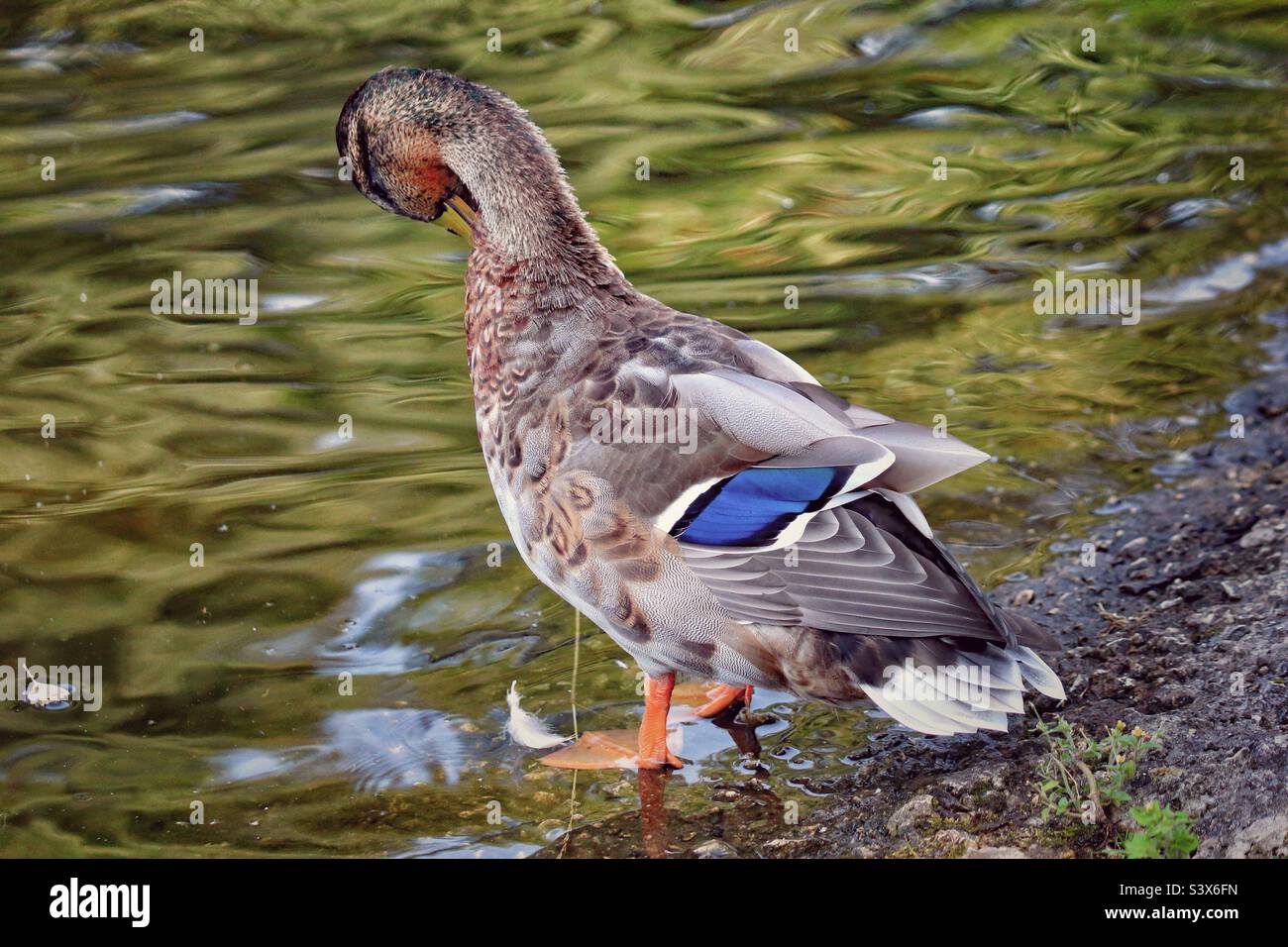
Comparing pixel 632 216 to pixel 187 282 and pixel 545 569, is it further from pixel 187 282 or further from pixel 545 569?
pixel 545 569

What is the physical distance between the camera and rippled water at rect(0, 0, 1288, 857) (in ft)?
14.9

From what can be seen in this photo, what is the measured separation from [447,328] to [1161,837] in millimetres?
4776

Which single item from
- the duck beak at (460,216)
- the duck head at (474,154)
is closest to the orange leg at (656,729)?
the duck head at (474,154)

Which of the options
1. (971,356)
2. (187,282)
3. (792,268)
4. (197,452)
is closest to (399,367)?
(197,452)

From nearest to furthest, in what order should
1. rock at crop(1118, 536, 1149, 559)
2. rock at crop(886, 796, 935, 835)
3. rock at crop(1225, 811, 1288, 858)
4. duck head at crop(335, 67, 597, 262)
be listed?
rock at crop(1225, 811, 1288, 858) → rock at crop(886, 796, 935, 835) → duck head at crop(335, 67, 597, 262) → rock at crop(1118, 536, 1149, 559)

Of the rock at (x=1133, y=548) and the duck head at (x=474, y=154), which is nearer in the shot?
the duck head at (x=474, y=154)

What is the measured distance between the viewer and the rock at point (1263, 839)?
10.6 feet

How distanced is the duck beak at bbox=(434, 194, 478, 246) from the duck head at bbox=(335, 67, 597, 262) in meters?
0.03

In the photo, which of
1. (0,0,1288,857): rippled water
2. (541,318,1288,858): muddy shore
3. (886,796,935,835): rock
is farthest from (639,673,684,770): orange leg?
(886,796,935,835): rock

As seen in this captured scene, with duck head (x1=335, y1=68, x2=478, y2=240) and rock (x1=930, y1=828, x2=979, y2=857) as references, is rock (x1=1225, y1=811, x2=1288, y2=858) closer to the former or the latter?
rock (x1=930, y1=828, x2=979, y2=857)

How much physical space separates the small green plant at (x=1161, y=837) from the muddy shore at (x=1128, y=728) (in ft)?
0.30

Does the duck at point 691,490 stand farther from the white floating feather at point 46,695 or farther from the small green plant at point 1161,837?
the white floating feather at point 46,695

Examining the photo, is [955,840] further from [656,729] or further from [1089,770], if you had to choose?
[656,729]

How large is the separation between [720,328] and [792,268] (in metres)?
3.41
